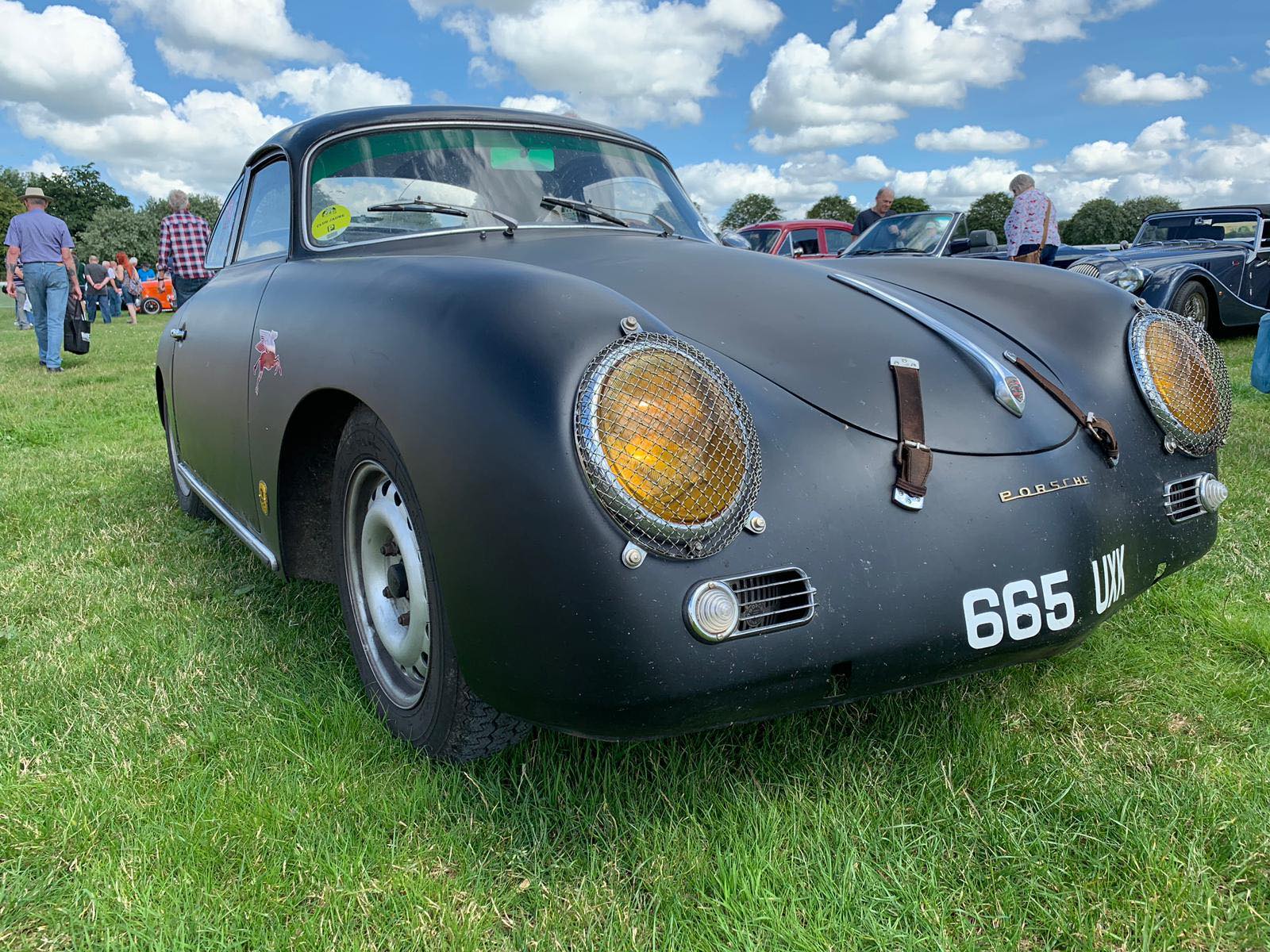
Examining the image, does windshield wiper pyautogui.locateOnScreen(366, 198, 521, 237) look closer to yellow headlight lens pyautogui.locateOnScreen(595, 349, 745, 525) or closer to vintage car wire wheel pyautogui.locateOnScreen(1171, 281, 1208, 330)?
yellow headlight lens pyautogui.locateOnScreen(595, 349, 745, 525)

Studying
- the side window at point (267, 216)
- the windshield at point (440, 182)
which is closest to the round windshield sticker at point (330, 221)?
the windshield at point (440, 182)

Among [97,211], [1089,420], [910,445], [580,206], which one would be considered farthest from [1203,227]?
[97,211]

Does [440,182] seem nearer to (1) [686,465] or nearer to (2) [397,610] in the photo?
(2) [397,610]

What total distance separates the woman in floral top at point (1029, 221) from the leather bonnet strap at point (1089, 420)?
7227 millimetres

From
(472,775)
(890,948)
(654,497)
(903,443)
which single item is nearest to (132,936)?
(472,775)

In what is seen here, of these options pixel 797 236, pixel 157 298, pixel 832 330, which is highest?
pixel 157 298

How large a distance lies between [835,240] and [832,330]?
11.3 m

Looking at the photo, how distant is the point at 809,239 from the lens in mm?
11977

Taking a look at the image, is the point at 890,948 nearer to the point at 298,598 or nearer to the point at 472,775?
the point at 472,775

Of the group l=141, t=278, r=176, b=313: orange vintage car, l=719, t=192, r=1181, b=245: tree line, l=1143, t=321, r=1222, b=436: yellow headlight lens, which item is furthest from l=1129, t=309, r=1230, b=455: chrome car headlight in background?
l=719, t=192, r=1181, b=245: tree line

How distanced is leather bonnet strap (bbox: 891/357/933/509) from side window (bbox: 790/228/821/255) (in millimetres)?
10234

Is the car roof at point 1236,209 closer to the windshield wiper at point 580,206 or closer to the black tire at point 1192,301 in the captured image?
A: the black tire at point 1192,301

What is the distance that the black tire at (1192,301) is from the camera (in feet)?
25.3

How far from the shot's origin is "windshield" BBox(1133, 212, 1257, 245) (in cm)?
945
